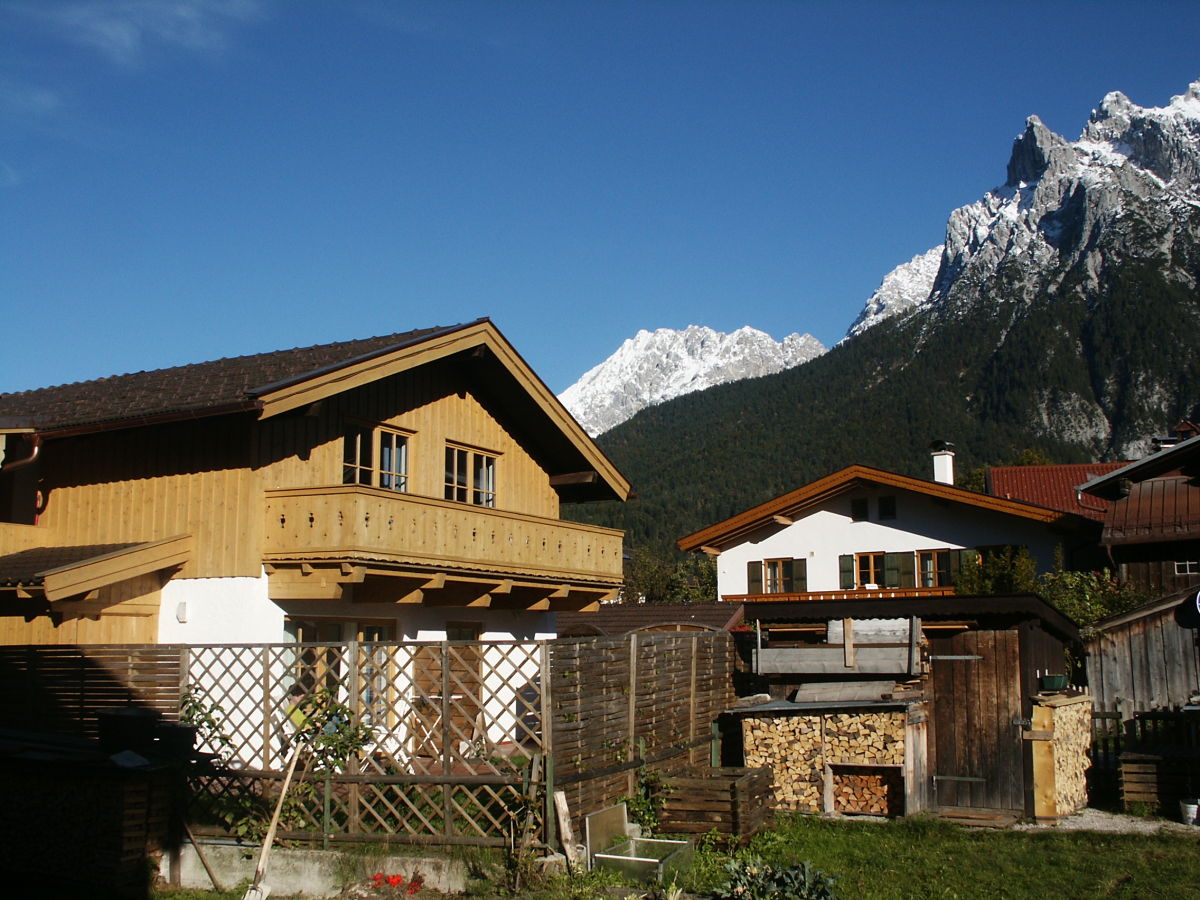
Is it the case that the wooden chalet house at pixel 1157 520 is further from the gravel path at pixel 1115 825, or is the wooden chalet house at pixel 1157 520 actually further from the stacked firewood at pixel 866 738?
the stacked firewood at pixel 866 738

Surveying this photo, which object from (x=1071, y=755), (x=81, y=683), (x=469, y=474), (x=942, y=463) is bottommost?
(x=1071, y=755)

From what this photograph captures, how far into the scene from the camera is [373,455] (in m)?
18.5

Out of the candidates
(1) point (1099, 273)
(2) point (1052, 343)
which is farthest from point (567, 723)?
(1) point (1099, 273)

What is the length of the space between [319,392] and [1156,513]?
2097 cm

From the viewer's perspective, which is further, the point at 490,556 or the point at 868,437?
the point at 868,437

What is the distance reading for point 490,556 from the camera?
1861cm

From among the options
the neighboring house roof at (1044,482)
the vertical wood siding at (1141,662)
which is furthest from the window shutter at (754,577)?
the vertical wood siding at (1141,662)

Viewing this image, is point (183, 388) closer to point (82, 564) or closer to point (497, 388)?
point (82, 564)

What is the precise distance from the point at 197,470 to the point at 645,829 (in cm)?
815

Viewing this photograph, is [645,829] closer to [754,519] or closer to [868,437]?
[754,519]

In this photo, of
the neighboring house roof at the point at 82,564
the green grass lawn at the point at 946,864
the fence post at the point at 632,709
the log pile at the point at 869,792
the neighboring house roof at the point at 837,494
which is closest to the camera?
the green grass lawn at the point at 946,864

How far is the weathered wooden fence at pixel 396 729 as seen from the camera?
11516 mm

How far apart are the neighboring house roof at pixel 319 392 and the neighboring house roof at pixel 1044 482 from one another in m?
21.7

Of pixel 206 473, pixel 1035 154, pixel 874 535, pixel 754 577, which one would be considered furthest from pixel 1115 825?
pixel 1035 154
